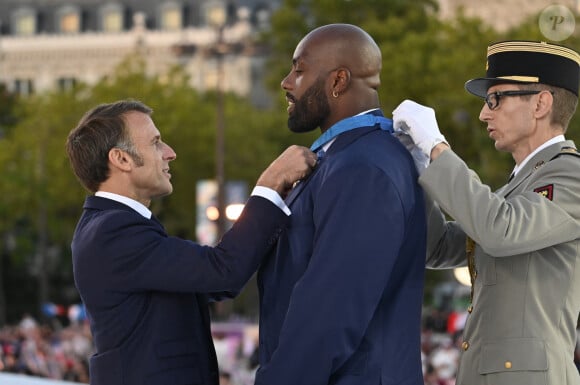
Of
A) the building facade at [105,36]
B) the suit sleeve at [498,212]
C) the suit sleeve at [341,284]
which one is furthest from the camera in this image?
the building facade at [105,36]

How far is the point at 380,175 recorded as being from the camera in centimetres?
457

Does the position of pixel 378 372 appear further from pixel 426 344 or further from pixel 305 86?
pixel 426 344

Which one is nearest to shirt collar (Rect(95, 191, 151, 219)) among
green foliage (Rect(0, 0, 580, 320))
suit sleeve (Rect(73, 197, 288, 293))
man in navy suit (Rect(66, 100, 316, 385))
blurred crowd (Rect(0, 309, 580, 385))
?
man in navy suit (Rect(66, 100, 316, 385))

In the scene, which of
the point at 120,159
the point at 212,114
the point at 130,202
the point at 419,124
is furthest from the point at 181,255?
the point at 212,114

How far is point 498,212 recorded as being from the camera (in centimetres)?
467

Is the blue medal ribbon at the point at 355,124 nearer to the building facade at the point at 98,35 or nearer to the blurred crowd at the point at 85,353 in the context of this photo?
the blurred crowd at the point at 85,353

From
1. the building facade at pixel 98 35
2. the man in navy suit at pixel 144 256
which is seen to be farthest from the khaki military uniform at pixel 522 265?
the building facade at pixel 98 35

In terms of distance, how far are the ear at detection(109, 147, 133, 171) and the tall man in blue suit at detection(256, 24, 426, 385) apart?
61 cm

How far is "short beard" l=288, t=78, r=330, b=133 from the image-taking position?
4859 mm

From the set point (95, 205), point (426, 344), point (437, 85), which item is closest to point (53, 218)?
point (437, 85)

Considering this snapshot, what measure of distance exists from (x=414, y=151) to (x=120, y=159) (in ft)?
3.38

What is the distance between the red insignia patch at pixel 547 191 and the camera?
4.82 m

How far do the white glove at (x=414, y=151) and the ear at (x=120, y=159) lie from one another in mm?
949

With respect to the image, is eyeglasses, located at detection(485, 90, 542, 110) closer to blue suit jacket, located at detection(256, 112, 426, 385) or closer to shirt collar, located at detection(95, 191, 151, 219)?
blue suit jacket, located at detection(256, 112, 426, 385)
